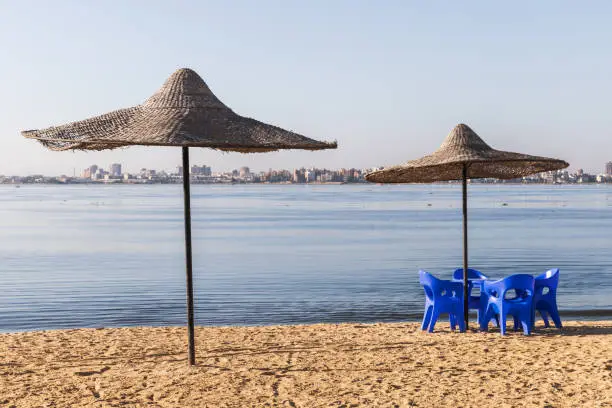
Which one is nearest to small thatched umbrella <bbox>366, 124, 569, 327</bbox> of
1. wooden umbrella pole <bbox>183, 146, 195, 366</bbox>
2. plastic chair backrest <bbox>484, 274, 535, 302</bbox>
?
plastic chair backrest <bbox>484, 274, 535, 302</bbox>

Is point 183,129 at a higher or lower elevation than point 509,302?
higher

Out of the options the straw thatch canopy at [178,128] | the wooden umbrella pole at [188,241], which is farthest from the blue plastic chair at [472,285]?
the wooden umbrella pole at [188,241]

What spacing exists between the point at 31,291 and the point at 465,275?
1228 centimetres

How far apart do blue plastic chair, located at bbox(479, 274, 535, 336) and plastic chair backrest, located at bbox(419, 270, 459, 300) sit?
420 mm

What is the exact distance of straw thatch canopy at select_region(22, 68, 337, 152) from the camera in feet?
23.7

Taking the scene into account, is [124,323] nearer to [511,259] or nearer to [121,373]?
[121,373]

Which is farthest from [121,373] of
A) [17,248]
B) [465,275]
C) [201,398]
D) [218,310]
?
[17,248]

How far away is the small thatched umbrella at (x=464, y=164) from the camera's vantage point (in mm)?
9703

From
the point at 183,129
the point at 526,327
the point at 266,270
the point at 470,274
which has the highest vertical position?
the point at 183,129

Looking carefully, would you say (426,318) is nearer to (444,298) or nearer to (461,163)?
(444,298)

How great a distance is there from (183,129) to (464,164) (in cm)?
436

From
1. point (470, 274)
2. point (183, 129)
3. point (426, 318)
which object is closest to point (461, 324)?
point (426, 318)

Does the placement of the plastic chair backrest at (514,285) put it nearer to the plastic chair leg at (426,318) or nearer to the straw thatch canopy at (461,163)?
the plastic chair leg at (426,318)

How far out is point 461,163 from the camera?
9.88 meters
